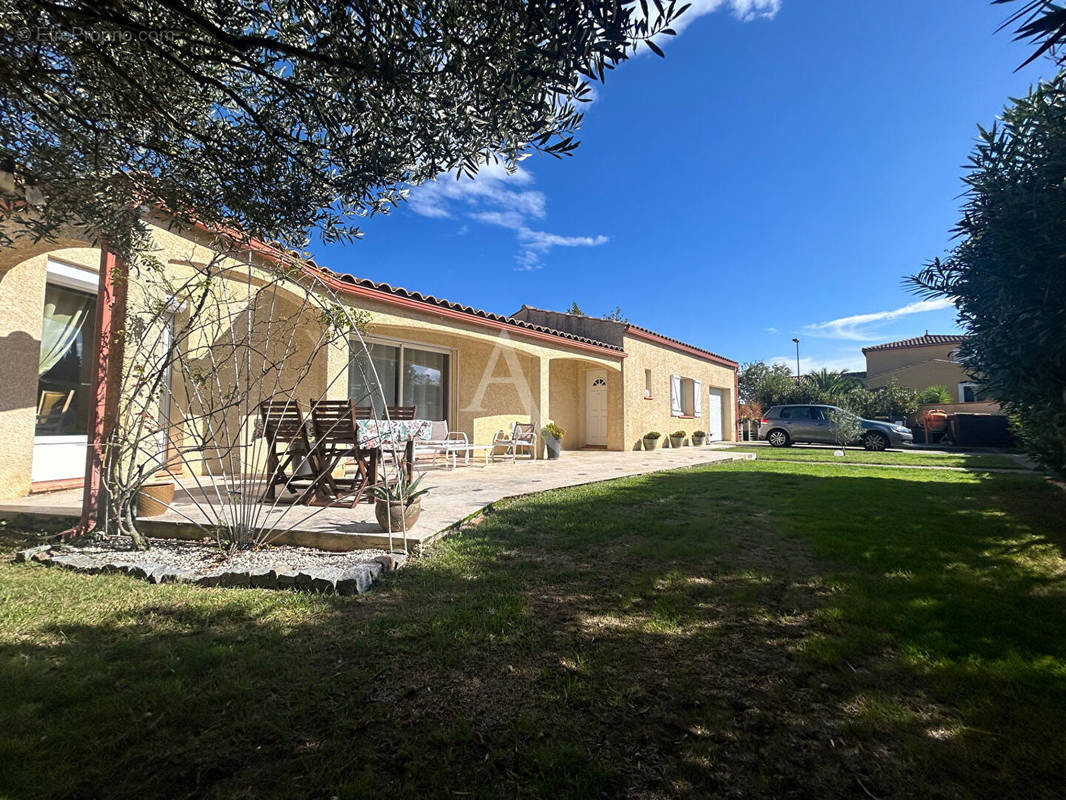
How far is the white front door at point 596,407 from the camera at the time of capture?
14.7 metres

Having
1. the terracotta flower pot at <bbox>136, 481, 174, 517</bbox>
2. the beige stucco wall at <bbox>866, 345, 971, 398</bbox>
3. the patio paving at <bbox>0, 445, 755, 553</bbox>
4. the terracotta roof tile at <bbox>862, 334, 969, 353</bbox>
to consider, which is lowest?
the patio paving at <bbox>0, 445, 755, 553</bbox>

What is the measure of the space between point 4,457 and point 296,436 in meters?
3.72

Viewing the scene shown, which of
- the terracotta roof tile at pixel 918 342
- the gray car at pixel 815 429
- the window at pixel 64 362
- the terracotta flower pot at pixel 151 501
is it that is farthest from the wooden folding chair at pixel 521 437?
the terracotta roof tile at pixel 918 342

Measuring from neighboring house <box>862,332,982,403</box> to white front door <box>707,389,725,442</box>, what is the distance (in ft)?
43.3

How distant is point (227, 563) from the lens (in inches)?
141

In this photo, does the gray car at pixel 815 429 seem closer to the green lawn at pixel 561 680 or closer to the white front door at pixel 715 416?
the white front door at pixel 715 416

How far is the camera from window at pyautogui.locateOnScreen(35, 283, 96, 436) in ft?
21.0

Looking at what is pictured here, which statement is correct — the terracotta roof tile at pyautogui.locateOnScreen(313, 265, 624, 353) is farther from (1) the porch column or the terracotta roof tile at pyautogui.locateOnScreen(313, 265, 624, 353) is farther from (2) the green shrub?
(2) the green shrub

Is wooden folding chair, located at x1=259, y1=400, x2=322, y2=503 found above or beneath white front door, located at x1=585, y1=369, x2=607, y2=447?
beneath

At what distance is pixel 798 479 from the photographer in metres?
8.08

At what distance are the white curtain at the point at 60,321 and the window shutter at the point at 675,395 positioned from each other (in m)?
14.2

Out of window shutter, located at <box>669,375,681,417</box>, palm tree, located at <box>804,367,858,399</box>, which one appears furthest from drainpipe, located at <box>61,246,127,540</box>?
palm tree, located at <box>804,367,858,399</box>

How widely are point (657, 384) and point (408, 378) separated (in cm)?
835

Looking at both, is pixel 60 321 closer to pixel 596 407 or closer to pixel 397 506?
pixel 397 506
